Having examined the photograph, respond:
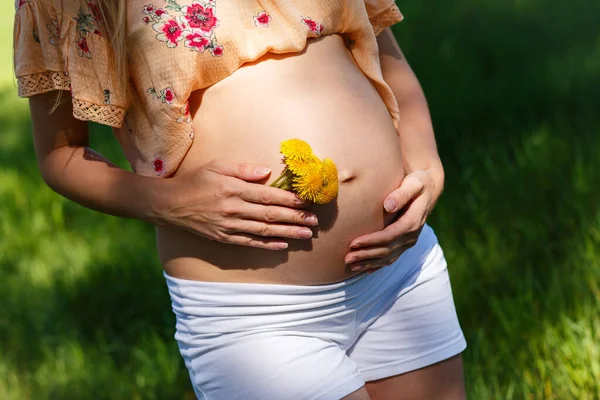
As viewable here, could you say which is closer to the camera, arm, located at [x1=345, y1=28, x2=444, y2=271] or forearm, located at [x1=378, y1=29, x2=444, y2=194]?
arm, located at [x1=345, y1=28, x2=444, y2=271]

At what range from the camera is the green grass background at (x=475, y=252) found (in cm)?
256

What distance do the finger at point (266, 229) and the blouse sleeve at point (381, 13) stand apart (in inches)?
22.8

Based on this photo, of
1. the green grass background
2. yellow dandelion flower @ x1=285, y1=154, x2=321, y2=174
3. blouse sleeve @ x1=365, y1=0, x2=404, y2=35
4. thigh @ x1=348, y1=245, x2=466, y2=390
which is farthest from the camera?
the green grass background

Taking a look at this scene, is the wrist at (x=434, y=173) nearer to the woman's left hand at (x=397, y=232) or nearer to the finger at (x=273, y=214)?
the woman's left hand at (x=397, y=232)

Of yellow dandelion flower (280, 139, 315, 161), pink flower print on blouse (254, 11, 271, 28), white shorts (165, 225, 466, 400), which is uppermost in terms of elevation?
pink flower print on blouse (254, 11, 271, 28)

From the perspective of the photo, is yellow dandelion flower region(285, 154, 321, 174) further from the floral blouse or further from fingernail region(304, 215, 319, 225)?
the floral blouse

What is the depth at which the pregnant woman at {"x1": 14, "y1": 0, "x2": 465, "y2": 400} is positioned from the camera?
1.51 metres

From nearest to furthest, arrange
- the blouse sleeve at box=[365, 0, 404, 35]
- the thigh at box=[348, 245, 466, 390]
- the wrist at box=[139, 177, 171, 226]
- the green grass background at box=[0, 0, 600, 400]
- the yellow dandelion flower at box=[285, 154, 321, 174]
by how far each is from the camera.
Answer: the yellow dandelion flower at box=[285, 154, 321, 174]
the wrist at box=[139, 177, 171, 226]
the thigh at box=[348, 245, 466, 390]
the blouse sleeve at box=[365, 0, 404, 35]
the green grass background at box=[0, 0, 600, 400]

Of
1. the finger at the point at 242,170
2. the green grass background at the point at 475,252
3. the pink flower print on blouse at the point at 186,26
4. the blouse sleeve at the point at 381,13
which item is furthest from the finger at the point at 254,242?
the green grass background at the point at 475,252

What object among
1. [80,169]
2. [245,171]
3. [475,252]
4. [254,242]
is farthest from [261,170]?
[475,252]

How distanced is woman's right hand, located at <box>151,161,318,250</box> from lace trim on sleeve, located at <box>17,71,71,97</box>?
0.92 feet

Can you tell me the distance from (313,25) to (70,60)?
17.9 inches

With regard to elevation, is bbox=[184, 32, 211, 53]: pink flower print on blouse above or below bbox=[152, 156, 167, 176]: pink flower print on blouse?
above

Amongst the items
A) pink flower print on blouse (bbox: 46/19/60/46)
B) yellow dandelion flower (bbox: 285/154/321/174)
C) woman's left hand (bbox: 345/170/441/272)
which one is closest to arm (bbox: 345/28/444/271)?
woman's left hand (bbox: 345/170/441/272)
